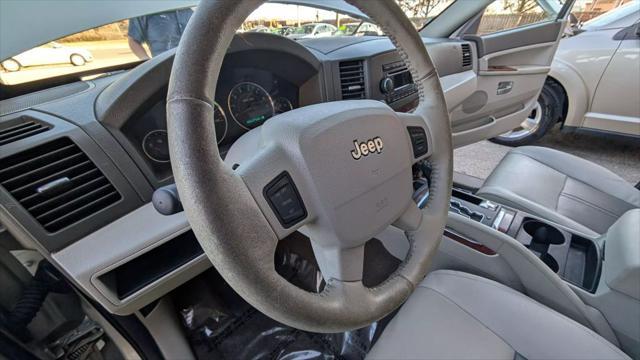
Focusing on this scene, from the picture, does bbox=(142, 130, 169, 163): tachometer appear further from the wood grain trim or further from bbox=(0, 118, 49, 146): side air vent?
the wood grain trim

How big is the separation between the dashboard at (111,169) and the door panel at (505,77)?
1348 millimetres

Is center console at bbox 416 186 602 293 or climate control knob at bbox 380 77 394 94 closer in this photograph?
center console at bbox 416 186 602 293

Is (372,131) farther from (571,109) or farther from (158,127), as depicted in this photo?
(571,109)

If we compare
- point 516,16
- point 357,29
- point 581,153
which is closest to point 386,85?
point 357,29

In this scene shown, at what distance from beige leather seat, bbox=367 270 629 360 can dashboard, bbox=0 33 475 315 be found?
582 millimetres

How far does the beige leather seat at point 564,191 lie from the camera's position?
1.12m

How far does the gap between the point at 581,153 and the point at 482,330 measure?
257cm

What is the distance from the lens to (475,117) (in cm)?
194

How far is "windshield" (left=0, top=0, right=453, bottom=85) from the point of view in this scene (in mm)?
826

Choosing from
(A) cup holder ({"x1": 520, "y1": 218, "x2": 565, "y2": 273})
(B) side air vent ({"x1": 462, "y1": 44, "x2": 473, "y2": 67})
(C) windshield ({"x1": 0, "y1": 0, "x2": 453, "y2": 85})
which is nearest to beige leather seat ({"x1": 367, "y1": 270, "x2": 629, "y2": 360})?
(A) cup holder ({"x1": 520, "y1": 218, "x2": 565, "y2": 273})

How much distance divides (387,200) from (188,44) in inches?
16.5

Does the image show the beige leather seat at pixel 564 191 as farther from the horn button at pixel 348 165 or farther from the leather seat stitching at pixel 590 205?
the horn button at pixel 348 165

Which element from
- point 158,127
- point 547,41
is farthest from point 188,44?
point 547,41

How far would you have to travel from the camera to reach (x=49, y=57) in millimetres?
864
